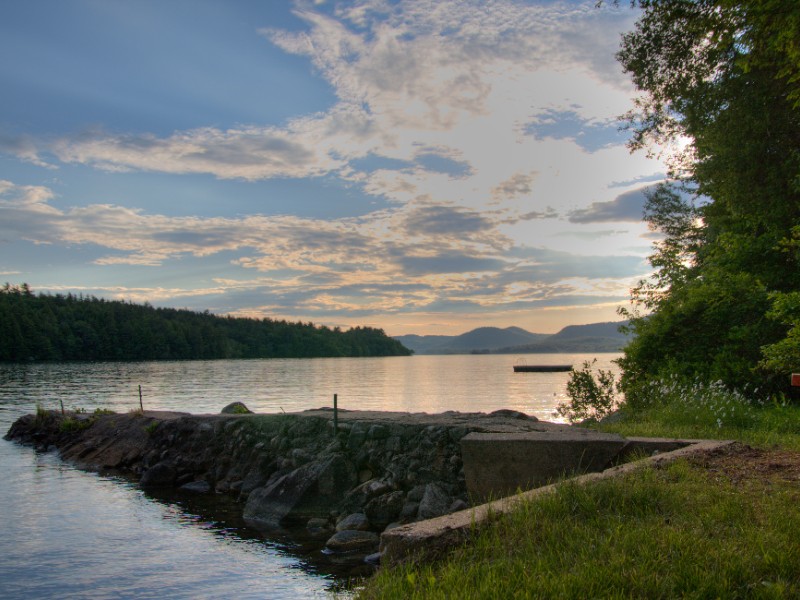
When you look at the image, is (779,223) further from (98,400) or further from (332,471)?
(98,400)

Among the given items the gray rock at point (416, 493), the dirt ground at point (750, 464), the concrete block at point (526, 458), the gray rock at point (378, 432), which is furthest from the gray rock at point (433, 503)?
the dirt ground at point (750, 464)

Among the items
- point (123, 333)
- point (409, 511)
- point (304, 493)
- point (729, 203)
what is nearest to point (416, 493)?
point (409, 511)

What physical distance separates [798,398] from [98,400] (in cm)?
4158

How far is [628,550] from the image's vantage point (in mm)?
4848

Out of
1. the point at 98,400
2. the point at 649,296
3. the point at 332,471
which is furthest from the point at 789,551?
the point at 98,400

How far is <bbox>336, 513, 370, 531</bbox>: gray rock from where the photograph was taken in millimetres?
11125

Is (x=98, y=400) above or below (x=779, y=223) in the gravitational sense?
below

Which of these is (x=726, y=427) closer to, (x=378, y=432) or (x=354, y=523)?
(x=378, y=432)

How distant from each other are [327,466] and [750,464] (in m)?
8.00

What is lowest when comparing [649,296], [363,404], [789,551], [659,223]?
[363,404]

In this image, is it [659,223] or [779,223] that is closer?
[779,223]

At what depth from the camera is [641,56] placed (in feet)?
61.2

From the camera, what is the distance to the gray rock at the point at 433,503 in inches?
422

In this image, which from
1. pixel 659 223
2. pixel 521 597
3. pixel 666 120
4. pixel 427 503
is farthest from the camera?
pixel 659 223
